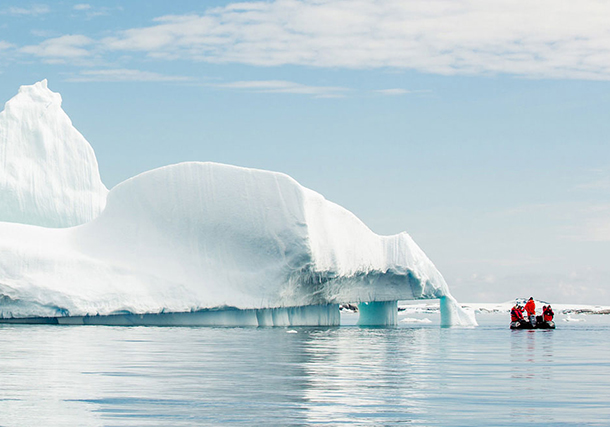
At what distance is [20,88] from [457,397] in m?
43.9

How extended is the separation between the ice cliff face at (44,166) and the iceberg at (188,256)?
14175mm

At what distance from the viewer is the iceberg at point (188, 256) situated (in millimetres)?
26922

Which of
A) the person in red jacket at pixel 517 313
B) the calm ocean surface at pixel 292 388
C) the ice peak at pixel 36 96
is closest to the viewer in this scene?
the calm ocean surface at pixel 292 388

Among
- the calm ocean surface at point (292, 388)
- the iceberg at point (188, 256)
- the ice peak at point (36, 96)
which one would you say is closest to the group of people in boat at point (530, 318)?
the iceberg at point (188, 256)

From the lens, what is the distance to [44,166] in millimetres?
45719

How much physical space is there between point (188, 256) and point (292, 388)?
22173 mm

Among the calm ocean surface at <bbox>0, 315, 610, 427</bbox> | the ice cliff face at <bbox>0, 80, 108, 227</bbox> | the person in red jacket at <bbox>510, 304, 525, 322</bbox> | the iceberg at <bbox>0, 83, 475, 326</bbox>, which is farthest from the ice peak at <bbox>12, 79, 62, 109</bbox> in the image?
the calm ocean surface at <bbox>0, 315, 610, 427</bbox>

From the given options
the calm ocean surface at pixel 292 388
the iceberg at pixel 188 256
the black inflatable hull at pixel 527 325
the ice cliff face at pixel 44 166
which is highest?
the ice cliff face at pixel 44 166

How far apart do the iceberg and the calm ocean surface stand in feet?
41.1

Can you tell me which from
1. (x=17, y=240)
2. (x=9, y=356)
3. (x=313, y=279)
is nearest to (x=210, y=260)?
(x=313, y=279)

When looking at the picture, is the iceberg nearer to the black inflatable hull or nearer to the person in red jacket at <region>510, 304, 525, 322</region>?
the person in red jacket at <region>510, 304, 525, 322</region>

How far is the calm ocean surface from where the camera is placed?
6.55 meters

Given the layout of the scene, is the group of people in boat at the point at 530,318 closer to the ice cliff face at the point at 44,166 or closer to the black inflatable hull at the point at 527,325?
the black inflatable hull at the point at 527,325

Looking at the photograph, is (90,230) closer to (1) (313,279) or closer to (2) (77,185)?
(1) (313,279)
